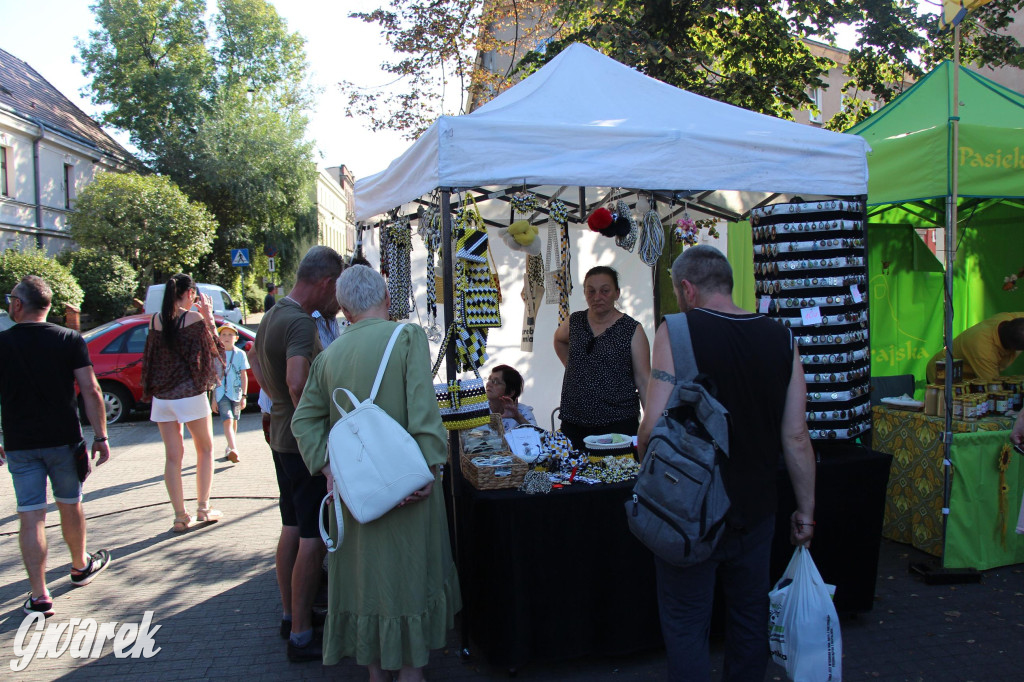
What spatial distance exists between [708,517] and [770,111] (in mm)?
7530

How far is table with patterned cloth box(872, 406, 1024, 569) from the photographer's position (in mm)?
4137

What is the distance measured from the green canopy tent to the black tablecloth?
7.06ft

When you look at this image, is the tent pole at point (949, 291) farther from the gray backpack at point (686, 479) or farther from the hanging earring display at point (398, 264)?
the hanging earring display at point (398, 264)

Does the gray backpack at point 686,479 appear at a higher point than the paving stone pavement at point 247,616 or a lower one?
higher

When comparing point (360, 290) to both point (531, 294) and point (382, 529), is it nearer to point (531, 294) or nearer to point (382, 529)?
point (382, 529)

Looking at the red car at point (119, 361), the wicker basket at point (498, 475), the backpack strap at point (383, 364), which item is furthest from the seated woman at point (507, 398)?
the red car at point (119, 361)

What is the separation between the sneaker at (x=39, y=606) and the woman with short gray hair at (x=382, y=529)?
6.88 feet

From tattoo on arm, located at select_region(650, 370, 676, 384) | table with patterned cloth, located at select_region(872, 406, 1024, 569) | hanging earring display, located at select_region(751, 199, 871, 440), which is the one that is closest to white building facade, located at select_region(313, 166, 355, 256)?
table with patterned cloth, located at select_region(872, 406, 1024, 569)

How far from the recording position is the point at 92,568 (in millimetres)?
4281

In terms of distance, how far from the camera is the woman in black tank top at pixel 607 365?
3959mm

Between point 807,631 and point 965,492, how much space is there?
2.29 meters

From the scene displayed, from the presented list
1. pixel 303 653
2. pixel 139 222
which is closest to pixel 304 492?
pixel 303 653

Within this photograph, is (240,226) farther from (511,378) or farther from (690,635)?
(690,635)

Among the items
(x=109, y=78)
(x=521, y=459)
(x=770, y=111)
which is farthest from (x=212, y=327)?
(x=109, y=78)
